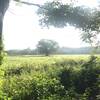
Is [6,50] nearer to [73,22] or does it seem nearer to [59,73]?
[73,22]

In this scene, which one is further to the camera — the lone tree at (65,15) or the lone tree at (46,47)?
the lone tree at (46,47)

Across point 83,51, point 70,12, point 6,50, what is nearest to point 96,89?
point 70,12

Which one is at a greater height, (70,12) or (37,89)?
(70,12)

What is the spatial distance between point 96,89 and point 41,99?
19.4 ft

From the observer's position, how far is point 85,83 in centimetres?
2491

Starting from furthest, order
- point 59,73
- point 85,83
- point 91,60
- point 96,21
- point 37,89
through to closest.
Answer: point 91,60 < point 59,73 < point 85,83 < point 96,21 < point 37,89

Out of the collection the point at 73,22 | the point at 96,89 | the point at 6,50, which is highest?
the point at 73,22

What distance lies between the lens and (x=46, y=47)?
397 ft

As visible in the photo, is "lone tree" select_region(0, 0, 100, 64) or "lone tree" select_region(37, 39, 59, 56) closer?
"lone tree" select_region(0, 0, 100, 64)

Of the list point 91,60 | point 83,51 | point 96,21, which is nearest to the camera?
point 96,21

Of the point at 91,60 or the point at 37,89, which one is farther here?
the point at 91,60

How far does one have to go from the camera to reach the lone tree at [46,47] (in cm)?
11894

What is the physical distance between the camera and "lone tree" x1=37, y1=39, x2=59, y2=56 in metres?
119

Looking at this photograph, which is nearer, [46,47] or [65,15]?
[65,15]
